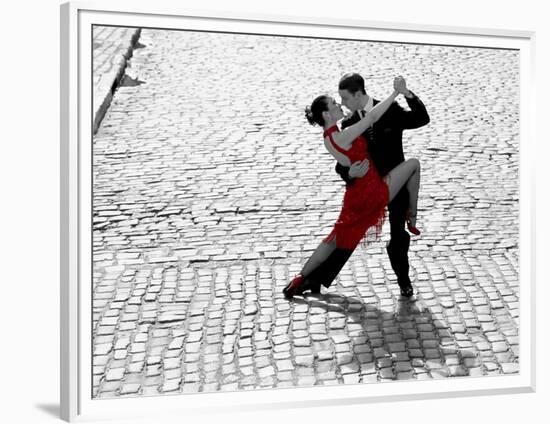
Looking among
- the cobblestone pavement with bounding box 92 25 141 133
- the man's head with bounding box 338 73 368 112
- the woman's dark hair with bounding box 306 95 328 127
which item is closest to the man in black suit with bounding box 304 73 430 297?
the man's head with bounding box 338 73 368 112

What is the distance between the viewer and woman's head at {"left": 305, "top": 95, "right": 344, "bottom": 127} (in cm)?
752

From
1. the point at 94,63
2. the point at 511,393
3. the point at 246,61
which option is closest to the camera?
the point at 94,63

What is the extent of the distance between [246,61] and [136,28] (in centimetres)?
80

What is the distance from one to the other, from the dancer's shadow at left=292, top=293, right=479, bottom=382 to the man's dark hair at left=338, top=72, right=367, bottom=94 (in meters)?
1.43

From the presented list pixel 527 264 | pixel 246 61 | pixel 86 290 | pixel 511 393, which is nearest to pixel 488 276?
pixel 527 264

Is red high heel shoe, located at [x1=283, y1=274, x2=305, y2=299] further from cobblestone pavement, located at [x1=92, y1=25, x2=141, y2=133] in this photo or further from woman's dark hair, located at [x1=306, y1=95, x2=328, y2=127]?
cobblestone pavement, located at [x1=92, y1=25, x2=141, y2=133]

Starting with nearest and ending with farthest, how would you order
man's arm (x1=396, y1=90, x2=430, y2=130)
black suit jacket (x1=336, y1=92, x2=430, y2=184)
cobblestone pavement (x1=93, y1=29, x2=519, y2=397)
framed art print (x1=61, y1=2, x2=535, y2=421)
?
framed art print (x1=61, y1=2, x2=535, y2=421), cobblestone pavement (x1=93, y1=29, x2=519, y2=397), black suit jacket (x1=336, y1=92, x2=430, y2=184), man's arm (x1=396, y1=90, x2=430, y2=130)

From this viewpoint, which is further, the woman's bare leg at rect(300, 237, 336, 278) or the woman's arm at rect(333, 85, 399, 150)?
the woman's bare leg at rect(300, 237, 336, 278)

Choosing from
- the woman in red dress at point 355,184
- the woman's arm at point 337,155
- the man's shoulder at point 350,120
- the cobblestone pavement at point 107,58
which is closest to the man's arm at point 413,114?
the woman in red dress at point 355,184

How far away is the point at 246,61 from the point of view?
7.49 meters

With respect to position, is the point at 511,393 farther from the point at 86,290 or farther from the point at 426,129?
the point at 86,290

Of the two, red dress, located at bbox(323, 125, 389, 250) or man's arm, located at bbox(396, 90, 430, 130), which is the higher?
man's arm, located at bbox(396, 90, 430, 130)

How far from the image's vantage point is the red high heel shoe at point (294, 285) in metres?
7.64

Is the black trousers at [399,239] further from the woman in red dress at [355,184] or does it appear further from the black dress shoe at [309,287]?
the black dress shoe at [309,287]
